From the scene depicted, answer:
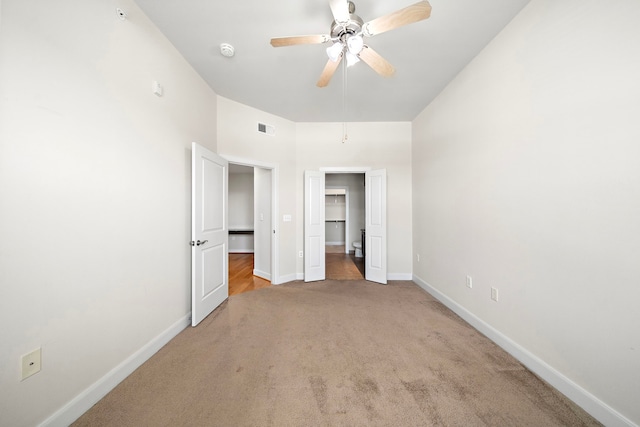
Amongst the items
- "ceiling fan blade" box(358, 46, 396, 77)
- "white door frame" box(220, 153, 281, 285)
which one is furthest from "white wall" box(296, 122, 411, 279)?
"ceiling fan blade" box(358, 46, 396, 77)

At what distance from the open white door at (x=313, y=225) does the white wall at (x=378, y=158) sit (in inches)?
5.2

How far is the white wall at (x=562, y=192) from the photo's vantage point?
111cm

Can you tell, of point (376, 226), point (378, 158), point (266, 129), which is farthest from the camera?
point (378, 158)

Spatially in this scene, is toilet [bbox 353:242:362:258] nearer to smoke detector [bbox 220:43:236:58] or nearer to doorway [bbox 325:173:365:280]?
doorway [bbox 325:173:365:280]

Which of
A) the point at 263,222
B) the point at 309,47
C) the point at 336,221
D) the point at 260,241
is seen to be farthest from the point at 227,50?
the point at 336,221

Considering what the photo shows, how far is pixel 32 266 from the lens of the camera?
1.05m

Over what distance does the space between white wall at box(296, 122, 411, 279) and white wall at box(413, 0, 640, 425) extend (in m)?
1.36

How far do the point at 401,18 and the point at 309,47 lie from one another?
1011 millimetres

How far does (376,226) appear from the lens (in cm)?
360

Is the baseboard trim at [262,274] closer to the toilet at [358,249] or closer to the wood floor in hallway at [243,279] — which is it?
the wood floor in hallway at [243,279]

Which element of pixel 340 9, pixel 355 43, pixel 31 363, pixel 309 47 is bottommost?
pixel 31 363

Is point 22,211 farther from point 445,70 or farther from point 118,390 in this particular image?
point 445,70

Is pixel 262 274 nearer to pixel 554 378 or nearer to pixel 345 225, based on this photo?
pixel 345 225

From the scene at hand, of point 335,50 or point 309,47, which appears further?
point 309,47
